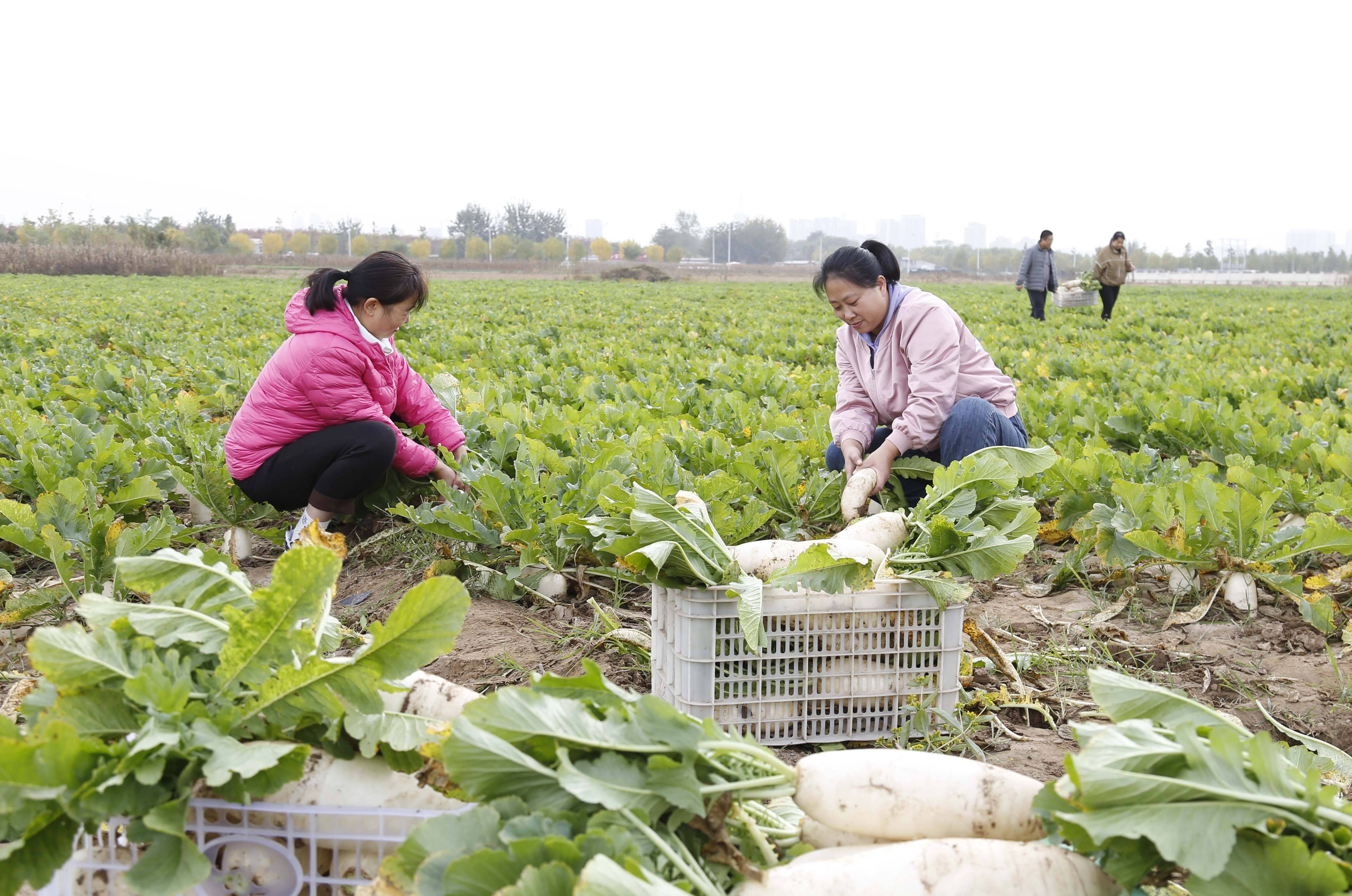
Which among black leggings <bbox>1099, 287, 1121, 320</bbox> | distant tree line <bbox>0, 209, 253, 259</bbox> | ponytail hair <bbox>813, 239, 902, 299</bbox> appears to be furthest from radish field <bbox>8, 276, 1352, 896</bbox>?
distant tree line <bbox>0, 209, 253, 259</bbox>

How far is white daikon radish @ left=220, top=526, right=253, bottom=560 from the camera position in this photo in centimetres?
437

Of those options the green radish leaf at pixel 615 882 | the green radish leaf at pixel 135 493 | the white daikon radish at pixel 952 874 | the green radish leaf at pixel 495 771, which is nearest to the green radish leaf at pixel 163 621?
the green radish leaf at pixel 495 771

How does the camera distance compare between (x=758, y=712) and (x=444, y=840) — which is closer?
(x=444, y=840)

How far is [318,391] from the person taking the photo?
405 cm

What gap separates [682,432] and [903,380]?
1.18 metres

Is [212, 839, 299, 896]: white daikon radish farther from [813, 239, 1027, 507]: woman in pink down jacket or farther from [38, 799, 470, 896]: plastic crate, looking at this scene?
[813, 239, 1027, 507]: woman in pink down jacket

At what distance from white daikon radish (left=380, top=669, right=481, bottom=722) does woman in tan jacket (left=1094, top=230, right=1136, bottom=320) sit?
15989 millimetres

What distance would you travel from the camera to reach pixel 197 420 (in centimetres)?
589

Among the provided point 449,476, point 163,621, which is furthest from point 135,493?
point 163,621

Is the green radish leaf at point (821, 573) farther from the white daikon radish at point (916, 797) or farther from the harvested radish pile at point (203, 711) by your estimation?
the harvested radish pile at point (203, 711)

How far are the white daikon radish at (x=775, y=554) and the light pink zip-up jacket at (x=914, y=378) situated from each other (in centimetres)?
135

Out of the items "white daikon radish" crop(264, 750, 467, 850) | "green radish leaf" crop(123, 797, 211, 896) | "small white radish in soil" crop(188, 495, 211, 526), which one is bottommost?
"small white radish in soil" crop(188, 495, 211, 526)

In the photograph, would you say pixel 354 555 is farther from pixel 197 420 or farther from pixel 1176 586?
pixel 1176 586

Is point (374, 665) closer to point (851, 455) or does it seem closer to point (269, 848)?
point (269, 848)
